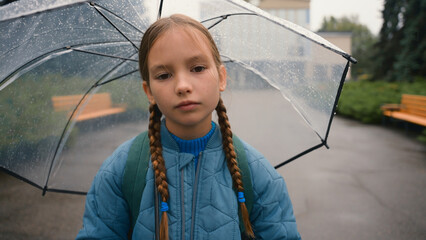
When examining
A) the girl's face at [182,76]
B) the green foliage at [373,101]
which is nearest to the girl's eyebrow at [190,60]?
the girl's face at [182,76]

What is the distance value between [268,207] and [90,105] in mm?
1732

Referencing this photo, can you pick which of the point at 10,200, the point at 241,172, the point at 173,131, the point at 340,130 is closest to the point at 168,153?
the point at 173,131

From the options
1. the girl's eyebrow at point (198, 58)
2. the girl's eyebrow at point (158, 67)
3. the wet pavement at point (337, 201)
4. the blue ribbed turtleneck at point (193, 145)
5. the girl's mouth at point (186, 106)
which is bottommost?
the wet pavement at point (337, 201)

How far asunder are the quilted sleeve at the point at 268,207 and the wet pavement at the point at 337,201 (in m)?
2.13

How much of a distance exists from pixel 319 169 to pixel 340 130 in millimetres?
4434

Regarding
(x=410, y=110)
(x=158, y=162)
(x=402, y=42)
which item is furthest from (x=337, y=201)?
(x=402, y=42)

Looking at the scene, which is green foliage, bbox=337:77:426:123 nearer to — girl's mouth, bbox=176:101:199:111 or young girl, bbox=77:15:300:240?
young girl, bbox=77:15:300:240

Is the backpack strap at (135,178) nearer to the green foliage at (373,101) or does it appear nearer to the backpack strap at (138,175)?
the backpack strap at (138,175)

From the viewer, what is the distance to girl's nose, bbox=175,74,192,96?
1.20m

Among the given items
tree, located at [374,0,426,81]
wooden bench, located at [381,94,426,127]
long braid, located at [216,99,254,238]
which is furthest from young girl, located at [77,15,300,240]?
tree, located at [374,0,426,81]

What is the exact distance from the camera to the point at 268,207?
145 cm

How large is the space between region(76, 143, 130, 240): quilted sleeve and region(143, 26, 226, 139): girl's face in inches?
16.6

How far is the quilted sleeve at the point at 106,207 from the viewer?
1.39 m

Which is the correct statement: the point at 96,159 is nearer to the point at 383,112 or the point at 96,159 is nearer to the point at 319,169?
the point at 319,169
